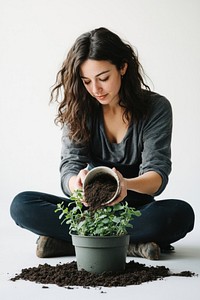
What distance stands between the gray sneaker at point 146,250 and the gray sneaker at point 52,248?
12.0 inches

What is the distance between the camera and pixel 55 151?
5113 millimetres

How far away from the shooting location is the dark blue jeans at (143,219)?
284 centimetres

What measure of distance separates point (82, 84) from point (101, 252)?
905mm

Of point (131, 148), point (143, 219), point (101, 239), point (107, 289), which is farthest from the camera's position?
point (131, 148)

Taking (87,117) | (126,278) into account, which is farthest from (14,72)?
(126,278)

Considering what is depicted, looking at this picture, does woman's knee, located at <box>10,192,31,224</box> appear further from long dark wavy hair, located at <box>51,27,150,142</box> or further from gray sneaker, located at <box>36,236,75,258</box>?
long dark wavy hair, located at <box>51,27,150,142</box>

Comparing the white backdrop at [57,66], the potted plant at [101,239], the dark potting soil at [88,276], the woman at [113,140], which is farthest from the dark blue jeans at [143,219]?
the white backdrop at [57,66]

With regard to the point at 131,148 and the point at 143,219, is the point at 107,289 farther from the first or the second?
the point at 131,148

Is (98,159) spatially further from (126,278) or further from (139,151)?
(126,278)

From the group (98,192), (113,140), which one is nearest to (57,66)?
(113,140)

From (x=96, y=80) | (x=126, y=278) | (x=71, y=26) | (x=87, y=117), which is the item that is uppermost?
(x=71, y=26)

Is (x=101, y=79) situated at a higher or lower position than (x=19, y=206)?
higher

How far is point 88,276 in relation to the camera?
234cm

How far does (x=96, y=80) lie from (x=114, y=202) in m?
0.65
